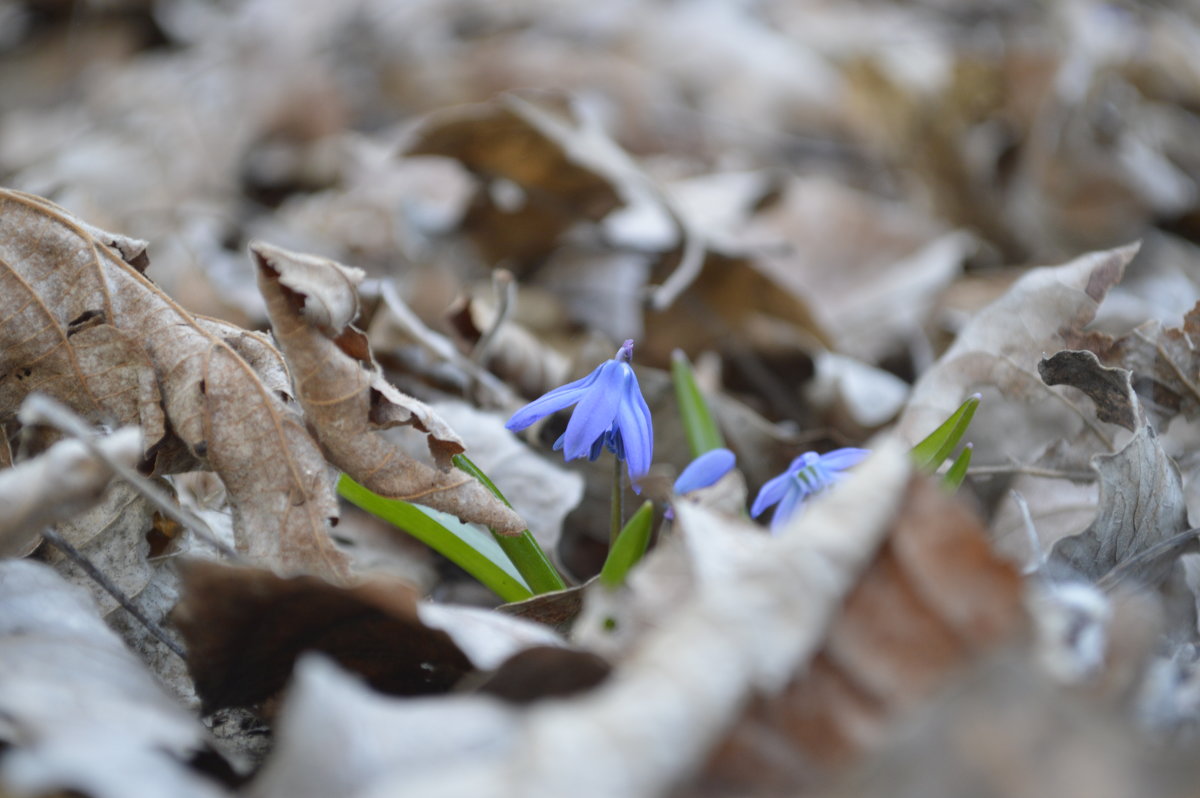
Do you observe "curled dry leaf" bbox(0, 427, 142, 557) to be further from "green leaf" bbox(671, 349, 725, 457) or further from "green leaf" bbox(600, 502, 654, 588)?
"green leaf" bbox(671, 349, 725, 457)

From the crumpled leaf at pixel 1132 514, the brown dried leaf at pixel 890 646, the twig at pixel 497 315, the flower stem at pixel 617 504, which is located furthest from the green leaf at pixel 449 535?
the crumpled leaf at pixel 1132 514

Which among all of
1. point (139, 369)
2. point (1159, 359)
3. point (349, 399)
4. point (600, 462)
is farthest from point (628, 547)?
point (1159, 359)

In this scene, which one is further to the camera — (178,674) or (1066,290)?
(1066,290)

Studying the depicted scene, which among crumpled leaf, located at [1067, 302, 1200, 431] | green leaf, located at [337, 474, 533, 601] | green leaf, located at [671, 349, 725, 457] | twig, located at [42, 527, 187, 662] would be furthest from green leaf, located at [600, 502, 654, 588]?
crumpled leaf, located at [1067, 302, 1200, 431]

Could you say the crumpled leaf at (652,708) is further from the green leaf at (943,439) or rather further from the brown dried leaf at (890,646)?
the green leaf at (943,439)

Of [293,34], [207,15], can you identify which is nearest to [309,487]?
[293,34]

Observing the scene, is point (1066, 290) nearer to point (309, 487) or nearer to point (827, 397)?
point (827, 397)

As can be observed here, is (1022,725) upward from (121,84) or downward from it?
upward
